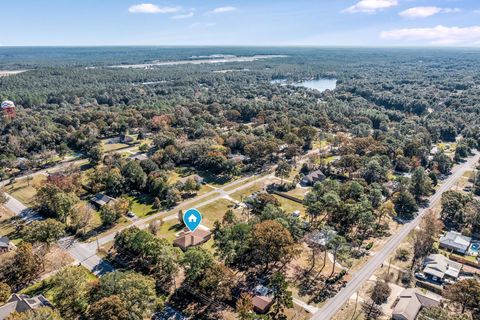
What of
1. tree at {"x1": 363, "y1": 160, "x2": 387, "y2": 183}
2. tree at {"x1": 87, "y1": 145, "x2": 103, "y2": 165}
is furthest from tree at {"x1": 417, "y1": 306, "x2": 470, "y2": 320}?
tree at {"x1": 87, "y1": 145, "x2": 103, "y2": 165}

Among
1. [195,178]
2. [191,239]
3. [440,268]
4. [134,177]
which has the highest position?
[134,177]

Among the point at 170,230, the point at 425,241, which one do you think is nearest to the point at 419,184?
the point at 425,241

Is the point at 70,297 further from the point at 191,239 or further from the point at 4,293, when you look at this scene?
the point at 191,239

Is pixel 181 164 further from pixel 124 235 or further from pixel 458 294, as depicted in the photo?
pixel 458 294

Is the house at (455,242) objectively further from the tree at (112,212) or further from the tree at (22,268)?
the tree at (22,268)

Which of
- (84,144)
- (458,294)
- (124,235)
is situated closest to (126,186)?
(124,235)

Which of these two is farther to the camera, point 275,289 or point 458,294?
point 275,289

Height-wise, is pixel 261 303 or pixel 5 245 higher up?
pixel 5 245

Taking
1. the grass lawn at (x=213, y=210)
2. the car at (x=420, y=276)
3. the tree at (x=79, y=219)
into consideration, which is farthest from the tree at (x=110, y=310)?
the car at (x=420, y=276)
